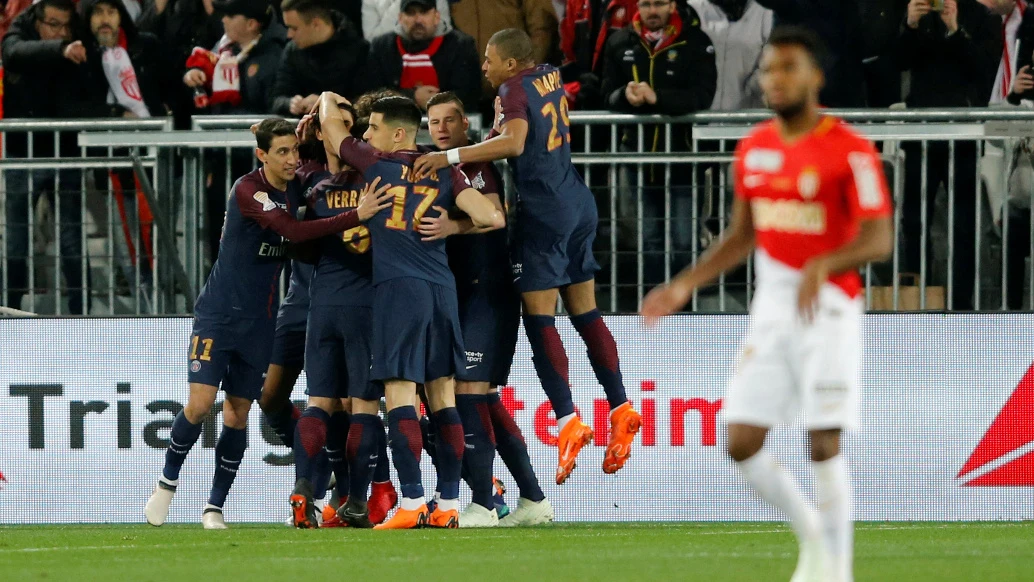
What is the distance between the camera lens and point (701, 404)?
440 inches

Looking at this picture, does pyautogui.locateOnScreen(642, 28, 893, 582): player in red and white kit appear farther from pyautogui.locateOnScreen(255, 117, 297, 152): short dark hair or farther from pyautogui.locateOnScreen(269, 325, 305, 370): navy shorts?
pyautogui.locateOnScreen(269, 325, 305, 370): navy shorts

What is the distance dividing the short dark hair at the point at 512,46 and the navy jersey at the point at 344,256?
111cm

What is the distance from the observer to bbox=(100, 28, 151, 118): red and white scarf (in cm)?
1289

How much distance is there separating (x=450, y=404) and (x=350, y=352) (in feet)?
2.10

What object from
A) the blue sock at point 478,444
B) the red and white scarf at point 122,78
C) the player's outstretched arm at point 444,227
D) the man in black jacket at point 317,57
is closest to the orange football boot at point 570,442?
the blue sock at point 478,444

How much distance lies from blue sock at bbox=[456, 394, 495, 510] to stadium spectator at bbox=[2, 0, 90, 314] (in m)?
3.24

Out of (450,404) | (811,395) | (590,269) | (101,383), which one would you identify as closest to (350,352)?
(450,404)

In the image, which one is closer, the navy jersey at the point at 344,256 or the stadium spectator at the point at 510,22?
the navy jersey at the point at 344,256

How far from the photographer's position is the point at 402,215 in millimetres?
9117

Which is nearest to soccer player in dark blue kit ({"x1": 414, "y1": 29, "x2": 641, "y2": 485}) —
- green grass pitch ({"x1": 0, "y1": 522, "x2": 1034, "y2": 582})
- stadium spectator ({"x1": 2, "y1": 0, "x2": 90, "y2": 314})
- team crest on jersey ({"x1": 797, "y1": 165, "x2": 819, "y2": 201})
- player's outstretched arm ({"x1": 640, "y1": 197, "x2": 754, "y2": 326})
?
green grass pitch ({"x1": 0, "y1": 522, "x2": 1034, "y2": 582})

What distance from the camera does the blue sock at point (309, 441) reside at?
9484 mm

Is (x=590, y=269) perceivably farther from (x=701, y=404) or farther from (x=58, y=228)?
(x=58, y=228)

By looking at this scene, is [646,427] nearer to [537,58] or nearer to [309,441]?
[309,441]

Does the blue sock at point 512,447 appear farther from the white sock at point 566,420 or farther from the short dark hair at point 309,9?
the short dark hair at point 309,9
